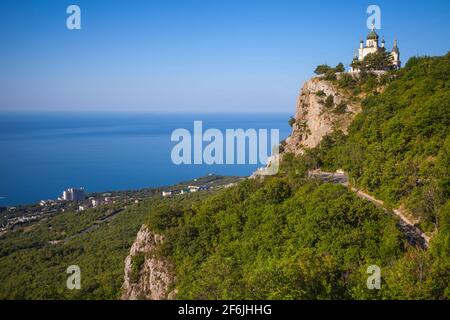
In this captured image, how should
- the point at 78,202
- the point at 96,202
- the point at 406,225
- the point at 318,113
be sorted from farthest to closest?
the point at 78,202 < the point at 96,202 < the point at 318,113 < the point at 406,225

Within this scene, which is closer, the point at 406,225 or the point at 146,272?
the point at 406,225

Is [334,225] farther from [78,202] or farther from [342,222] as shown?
[78,202]

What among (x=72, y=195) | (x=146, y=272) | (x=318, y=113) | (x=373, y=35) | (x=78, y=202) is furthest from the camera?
(x=72, y=195)

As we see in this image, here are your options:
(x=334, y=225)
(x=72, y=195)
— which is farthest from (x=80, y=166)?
(x=334, y=225)

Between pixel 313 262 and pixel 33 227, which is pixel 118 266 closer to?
pixel 313 262

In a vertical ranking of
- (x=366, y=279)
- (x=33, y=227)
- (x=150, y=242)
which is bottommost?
(x=33, y=227)
